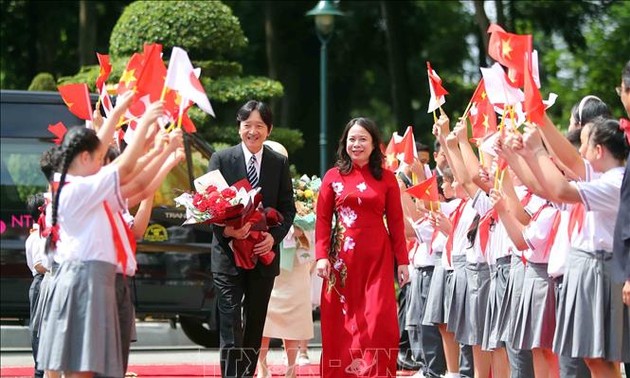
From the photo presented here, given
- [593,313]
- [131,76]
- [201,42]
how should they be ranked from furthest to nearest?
[201,42], [131,76], [593,313]

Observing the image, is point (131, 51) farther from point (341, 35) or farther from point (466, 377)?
point (341, 35)

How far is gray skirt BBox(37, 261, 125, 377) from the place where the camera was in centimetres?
715

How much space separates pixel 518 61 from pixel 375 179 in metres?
2.10

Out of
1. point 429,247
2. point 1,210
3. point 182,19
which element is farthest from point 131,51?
point 429,247

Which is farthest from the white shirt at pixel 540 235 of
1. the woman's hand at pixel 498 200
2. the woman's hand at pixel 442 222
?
the woman's hand at pixel 442 222

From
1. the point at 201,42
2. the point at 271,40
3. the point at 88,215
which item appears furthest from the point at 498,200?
the point at 271,40

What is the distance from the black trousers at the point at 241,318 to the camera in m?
9.76

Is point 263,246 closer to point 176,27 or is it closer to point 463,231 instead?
point 463,231

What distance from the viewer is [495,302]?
32.1 feet

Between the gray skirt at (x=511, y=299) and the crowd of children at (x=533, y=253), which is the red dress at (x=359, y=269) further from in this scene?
the gray skirt at (x=511, y=299)

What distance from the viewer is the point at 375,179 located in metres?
9.94

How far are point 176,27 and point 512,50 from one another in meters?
10.1

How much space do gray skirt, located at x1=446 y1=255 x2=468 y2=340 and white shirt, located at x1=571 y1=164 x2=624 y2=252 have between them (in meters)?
2.82

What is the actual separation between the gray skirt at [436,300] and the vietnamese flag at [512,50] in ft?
10.5
